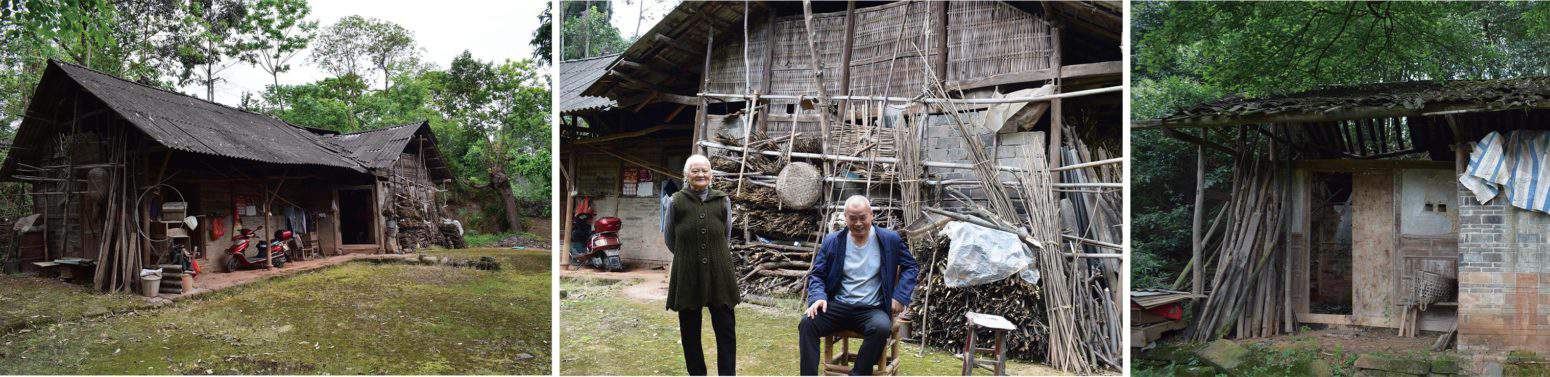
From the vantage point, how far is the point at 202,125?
30.1 ft

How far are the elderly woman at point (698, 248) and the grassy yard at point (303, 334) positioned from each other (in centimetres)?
296

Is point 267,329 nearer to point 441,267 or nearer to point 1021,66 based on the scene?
point 441,267

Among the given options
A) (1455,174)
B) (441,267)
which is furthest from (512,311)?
(1455,174)

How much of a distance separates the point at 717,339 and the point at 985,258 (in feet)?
6.92

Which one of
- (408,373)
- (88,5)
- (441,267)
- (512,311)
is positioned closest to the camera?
(408,373)

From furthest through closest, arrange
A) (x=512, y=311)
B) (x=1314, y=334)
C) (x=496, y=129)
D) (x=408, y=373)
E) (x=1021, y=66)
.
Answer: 1. (x=496, y=129)
2. (x=512, y=311)
3. (x=1314, y=334)
4. (x=1021, y=66)
5. (x=408, y=373)

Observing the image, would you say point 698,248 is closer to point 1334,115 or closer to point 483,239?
point 1334,115

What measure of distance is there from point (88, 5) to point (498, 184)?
6171 mm

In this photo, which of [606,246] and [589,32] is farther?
[589,32]

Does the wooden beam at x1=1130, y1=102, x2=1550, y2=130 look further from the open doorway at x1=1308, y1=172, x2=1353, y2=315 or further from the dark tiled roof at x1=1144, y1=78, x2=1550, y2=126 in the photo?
the open doorway at x1=1308, y1=172, x2=1353, y2=315

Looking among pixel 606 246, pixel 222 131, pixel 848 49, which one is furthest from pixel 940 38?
pixel 222 131

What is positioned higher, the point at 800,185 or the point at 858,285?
the point at 800,185

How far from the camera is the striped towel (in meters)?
5.56

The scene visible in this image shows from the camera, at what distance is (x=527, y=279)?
33.3 ft
